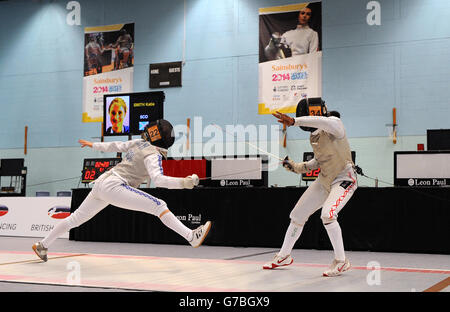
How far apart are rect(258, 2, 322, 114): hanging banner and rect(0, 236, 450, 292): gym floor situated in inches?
166

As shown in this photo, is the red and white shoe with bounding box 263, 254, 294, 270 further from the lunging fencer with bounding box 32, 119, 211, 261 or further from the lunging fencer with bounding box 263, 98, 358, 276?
the lunging fencer with bounding box 32, 119, 211, 261

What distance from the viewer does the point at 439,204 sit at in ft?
16.9

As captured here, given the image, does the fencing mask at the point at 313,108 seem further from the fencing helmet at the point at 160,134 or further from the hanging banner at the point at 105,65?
the hanging banner at the point at 105,65

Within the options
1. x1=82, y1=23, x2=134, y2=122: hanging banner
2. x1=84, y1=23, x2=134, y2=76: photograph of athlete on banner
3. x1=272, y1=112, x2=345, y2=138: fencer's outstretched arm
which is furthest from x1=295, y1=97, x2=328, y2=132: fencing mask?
x1=84, y1=23, x2=134, y2=76: photograph of athlete on banner

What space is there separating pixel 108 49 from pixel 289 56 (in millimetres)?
3716

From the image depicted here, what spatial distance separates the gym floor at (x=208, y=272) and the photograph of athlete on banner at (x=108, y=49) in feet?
18.5

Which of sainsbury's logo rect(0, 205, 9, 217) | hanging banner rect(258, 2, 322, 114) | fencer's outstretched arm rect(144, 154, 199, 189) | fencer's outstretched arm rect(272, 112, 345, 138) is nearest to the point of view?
fencer's outstretched arm rect(272, 112, 345, 138)

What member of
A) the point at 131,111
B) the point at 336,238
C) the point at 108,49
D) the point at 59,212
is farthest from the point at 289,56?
the point at 336,238

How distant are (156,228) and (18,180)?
5426 mm

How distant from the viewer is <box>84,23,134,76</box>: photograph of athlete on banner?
10305mm

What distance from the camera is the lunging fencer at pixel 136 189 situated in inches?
155

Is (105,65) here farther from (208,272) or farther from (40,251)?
(208,272)

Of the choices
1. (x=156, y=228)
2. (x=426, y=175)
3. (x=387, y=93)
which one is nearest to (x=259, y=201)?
(x=156, y=228)
